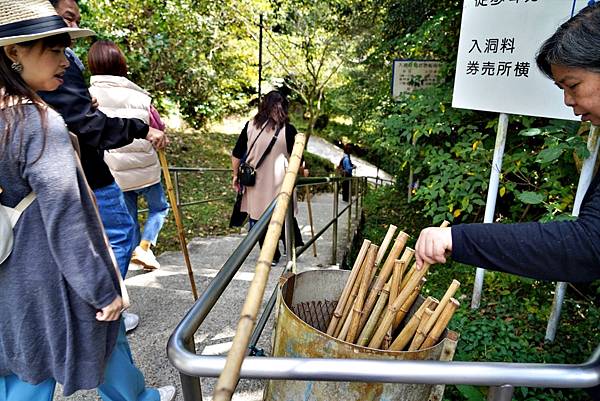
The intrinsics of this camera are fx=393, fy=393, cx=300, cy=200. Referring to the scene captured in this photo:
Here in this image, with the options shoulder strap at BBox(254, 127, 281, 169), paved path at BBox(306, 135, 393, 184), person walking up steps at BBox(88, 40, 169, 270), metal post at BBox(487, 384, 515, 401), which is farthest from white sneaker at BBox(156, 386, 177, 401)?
paved path at BBox(306, 135, 393, 184)

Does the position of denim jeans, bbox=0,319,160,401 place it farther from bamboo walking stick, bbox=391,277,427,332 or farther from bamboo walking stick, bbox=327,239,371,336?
bamboo walking stick, bbox=391,277,427,332

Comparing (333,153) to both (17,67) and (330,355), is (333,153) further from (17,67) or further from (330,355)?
(330,355)

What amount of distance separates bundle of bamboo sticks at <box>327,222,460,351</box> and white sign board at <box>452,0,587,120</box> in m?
1.51

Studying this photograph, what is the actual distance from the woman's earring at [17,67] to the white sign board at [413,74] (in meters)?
4.57

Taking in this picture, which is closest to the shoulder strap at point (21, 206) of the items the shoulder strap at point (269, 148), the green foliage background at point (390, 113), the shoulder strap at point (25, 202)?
the shoulder strap at point (25, 202)

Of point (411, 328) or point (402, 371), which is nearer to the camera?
point (402, 371)

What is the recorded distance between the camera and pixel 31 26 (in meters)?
1.12

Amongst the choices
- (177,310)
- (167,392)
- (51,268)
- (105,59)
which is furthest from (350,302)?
(105,59)

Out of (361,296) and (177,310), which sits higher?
(361,296)

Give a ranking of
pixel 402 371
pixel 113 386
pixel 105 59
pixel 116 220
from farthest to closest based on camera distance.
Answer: pixel 105 59 < pixel 116 220 < pixel 113 386 < pixel 402 371

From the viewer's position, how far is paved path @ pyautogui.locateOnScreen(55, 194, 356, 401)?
2.05 m

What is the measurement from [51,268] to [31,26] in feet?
2.31

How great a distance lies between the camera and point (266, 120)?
3096 millimetres

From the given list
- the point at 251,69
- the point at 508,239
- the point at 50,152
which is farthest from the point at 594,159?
the point at 251,69
